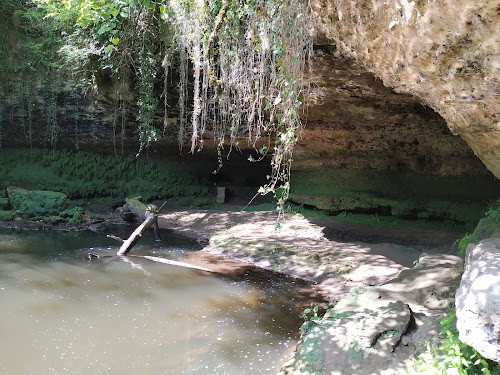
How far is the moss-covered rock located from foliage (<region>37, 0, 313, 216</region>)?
3.13 m

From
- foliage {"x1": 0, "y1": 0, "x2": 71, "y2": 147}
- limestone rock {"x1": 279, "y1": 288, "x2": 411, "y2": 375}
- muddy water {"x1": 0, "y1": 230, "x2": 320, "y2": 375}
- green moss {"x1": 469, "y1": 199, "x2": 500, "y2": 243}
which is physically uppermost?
foliage {"x1": 0, "y1": 0, "x2": 71, "y2": 147}

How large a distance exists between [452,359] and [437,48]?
6.46ft

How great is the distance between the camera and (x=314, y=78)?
576 cm

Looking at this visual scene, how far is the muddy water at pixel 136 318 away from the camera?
134 inches

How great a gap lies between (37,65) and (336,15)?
8.84m

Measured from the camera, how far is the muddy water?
3.42 metres

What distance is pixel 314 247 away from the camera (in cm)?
714

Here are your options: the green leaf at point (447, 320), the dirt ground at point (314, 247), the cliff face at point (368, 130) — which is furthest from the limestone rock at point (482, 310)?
the cliff face at point (368, 130)

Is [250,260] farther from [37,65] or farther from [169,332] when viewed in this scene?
[37,65]

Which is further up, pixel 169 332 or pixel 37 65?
pixel 37 65

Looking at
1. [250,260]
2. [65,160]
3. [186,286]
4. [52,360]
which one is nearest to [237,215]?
[250,260]

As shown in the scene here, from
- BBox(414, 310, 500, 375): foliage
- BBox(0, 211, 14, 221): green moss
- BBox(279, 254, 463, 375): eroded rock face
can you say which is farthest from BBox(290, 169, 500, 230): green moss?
BBox(0, 211, 14, 221): green moss

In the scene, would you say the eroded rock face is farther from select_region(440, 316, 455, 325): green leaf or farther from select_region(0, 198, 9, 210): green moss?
select_region(0, 198, 9, 210): green moss

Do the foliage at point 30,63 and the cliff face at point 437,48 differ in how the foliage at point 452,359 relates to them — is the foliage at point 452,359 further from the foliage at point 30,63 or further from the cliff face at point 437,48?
the foliage at point 30,63
